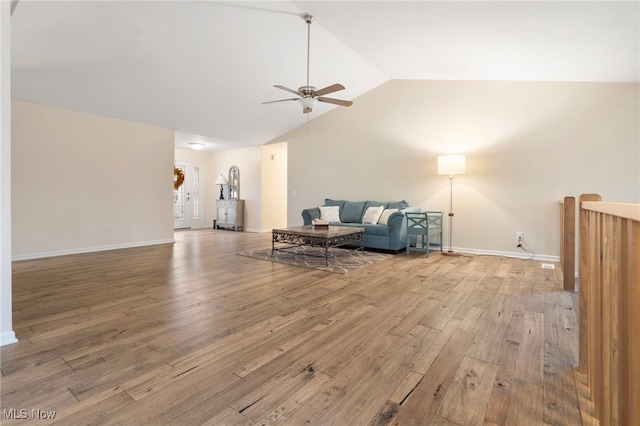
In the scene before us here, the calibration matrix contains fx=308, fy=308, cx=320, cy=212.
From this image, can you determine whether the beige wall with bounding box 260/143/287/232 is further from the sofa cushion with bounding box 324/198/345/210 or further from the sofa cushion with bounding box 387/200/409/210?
the sofa cushion with bounding box 387/200/409/210

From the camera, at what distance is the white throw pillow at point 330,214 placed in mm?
5720

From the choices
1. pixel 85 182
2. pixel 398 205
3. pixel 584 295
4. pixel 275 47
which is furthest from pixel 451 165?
Result: pixel 85 182

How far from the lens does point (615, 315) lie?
3.28 ft

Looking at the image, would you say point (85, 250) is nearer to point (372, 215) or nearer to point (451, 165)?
point (372, 215)

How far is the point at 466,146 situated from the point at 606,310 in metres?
4.42

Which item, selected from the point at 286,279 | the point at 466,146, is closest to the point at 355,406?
the point at 286,279

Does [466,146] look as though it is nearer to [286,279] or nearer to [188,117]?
[286,279]

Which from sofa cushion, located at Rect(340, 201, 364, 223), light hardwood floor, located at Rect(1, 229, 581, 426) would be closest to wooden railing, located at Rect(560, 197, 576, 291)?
light hardwood floor, located at Rect(1, 229, 581, 426)

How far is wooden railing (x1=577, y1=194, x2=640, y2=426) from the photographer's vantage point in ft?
2.68

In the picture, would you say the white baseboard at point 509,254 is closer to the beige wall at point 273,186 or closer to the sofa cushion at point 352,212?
the sofa cushion at point 352,212

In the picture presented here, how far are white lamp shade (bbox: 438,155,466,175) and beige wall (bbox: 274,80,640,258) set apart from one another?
0.43 metres

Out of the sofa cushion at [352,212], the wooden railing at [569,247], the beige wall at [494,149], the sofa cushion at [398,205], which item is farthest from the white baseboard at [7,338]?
the beige wall at [494,149]

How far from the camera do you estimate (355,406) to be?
134 centimetres

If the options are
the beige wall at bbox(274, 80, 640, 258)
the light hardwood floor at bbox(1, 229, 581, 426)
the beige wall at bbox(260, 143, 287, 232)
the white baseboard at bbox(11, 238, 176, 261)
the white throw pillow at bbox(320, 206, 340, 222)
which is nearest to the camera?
the light hardwood floor at bbox(1, 229, 581, 426)
